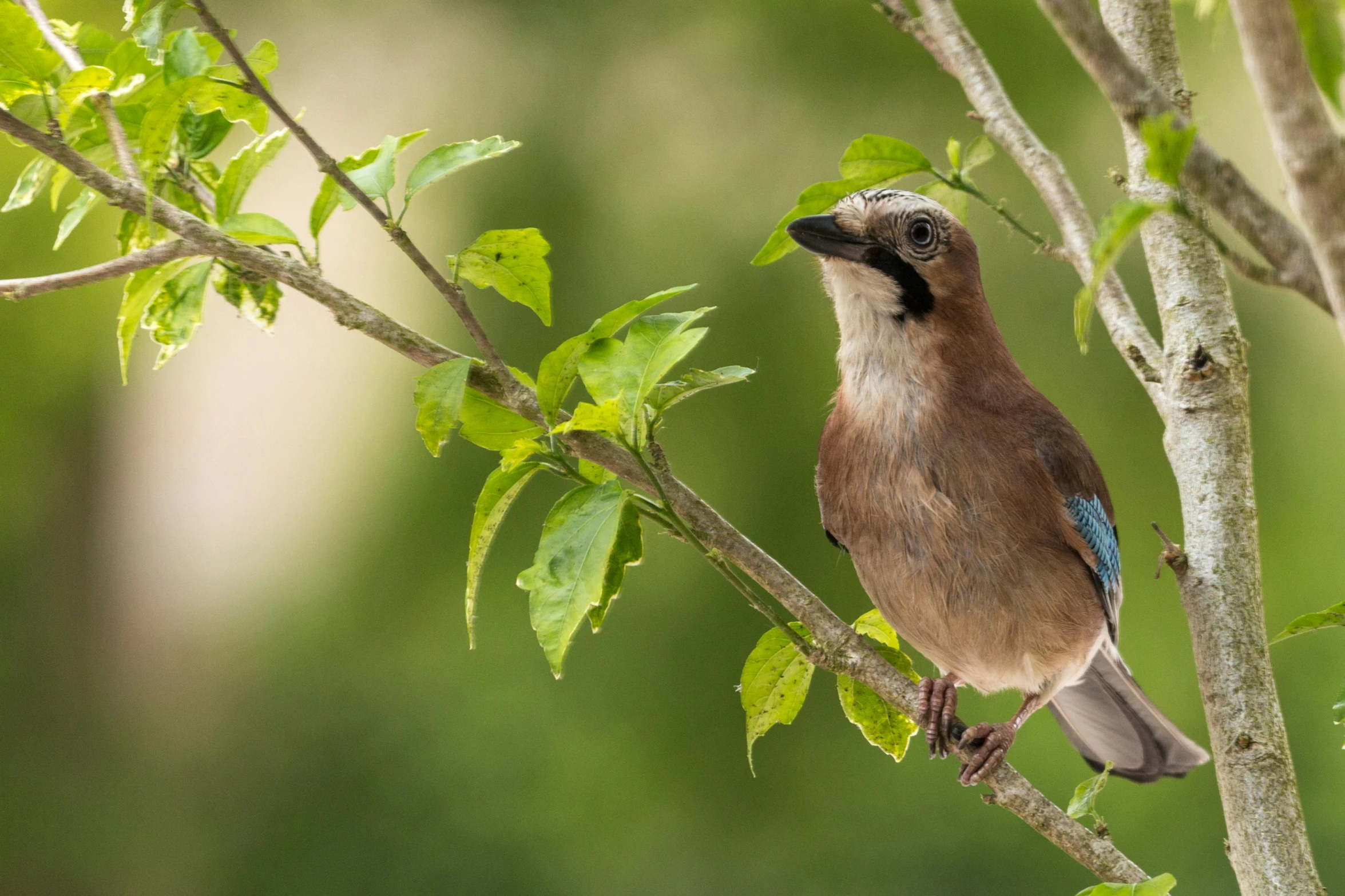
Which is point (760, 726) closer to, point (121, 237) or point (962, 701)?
point (121, 237)

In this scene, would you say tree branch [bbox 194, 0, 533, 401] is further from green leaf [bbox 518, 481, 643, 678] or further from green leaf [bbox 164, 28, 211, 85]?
green leaf [bbox 518, 481, 643, 678]

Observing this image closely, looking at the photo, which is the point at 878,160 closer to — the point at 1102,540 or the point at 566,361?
the point at 566,361

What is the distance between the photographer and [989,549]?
1.11 m

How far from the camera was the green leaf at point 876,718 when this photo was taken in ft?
3.16

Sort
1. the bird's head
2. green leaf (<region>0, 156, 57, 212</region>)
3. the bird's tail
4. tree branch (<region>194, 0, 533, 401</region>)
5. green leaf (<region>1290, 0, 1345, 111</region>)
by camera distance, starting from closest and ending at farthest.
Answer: green leaf (<region>1290, 0, 1345, 111</region>), tree branch (<region>194, 0, 533, 401</region>), green leaf (<region>0, 156, 57, 212</region>), the bird's head, the bird's tail

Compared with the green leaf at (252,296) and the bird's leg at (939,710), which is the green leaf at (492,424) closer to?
the green leaf at (252,296)

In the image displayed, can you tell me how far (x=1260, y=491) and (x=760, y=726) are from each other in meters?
2.20

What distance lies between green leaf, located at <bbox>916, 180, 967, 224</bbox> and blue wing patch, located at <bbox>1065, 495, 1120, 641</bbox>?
300 mm

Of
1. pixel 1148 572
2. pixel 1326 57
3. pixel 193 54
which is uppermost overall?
pixel 193 54

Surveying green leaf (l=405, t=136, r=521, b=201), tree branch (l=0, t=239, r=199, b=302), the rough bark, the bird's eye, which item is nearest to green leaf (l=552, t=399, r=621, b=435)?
green leaf (l=405, t=136, r=521, b=201)

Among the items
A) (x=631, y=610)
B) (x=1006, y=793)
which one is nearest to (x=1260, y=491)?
(x=631, y=610)

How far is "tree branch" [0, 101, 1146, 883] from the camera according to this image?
812mm

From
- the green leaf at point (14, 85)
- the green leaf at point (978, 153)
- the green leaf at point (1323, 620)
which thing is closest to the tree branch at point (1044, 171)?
the green leaf at point (978, 153)

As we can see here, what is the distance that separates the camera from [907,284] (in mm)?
1161
